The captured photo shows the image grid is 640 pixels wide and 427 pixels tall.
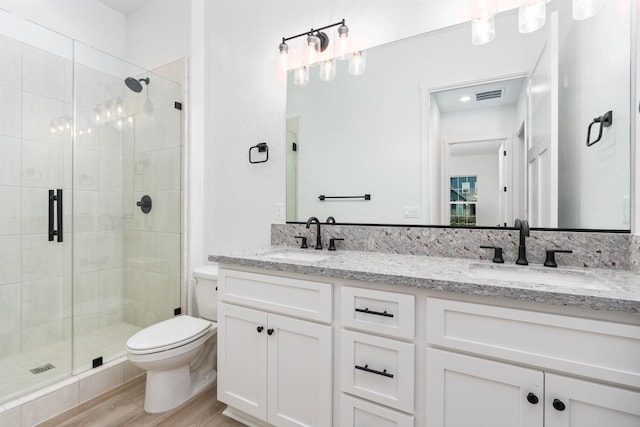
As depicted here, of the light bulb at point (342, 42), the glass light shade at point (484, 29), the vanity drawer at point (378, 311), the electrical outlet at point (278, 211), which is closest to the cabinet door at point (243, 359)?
the vanity drawer at point (378, 311)

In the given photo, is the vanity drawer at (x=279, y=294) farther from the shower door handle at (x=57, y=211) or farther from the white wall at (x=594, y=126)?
the shower door handle at (x=57, y=211)

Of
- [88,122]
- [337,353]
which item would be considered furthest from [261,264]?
[88,122]

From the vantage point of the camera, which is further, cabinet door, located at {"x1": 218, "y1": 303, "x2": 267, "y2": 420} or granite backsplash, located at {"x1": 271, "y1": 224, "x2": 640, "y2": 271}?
cabinet door, located at {"x1": 218, "y1": 303, "x2": 267, "y2": 420}

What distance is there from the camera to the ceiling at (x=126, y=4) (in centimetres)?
260

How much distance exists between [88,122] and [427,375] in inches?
102

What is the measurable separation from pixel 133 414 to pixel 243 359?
766 mm

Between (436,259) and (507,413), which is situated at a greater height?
(436,259)

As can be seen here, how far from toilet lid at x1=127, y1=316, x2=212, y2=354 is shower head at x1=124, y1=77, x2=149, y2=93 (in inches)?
69.5

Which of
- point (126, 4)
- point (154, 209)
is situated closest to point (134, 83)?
point (126, 4)

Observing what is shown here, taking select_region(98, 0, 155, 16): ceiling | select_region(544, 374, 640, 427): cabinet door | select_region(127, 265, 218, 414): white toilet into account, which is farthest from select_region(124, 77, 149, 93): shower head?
select_region(544, 374, 640, 427): cabinet door

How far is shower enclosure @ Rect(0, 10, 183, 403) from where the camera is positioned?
190cm

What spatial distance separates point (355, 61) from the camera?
1.82 m

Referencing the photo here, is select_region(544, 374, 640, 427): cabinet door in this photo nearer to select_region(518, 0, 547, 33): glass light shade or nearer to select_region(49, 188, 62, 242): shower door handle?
select_region(518, 0, 547, 33): glass light shade

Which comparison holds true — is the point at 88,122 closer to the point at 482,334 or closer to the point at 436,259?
the point at 436,259
